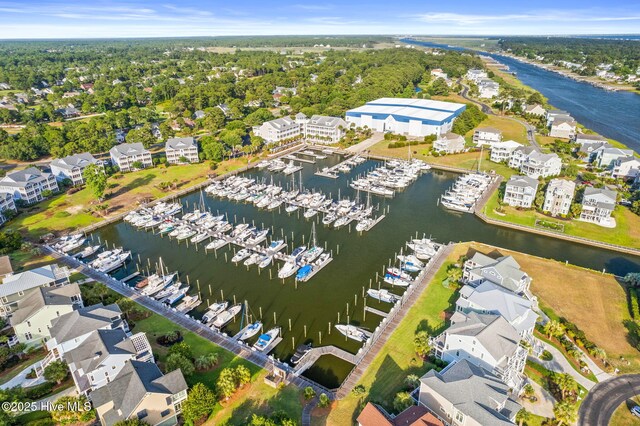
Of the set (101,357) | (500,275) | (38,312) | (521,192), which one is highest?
(521,192)

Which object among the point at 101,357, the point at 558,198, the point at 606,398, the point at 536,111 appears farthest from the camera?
the point at 536,111

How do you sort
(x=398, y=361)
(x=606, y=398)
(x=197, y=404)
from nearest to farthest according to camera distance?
(x=197, y=404), (x=606, y=398), (x=398, y=361)

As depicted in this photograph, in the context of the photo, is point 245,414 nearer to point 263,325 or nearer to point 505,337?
point 263,325

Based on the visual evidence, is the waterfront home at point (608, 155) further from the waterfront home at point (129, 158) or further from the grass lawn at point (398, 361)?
the waterfront home at point (129, 158)

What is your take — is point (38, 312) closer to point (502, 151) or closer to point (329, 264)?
point (329, 264)

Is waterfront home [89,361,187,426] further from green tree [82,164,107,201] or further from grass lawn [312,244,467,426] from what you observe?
green tree [82,164,107,201]

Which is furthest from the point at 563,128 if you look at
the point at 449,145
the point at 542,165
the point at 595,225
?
the point at 595,225

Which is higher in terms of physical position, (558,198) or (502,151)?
(502,151)

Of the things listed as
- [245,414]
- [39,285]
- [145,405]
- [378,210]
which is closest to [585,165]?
[378,210]
